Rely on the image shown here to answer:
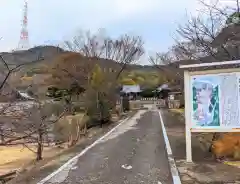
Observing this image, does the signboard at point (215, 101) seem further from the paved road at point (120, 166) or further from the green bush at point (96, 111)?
the green bush at point (96, 111)

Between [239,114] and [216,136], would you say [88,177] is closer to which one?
[239,114]

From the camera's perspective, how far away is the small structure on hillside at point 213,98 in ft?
27.6

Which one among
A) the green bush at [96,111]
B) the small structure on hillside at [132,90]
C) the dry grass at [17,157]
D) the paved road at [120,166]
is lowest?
the dry grass at [17,157]

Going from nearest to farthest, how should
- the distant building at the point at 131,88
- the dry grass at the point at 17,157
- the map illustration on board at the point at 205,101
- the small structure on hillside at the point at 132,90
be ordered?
the map illustration on board at the point at 205,101 → the dry grass at the point at 17,157 → the distant building at the point at 131,88 → the small structure on hillside at the point at 132,90

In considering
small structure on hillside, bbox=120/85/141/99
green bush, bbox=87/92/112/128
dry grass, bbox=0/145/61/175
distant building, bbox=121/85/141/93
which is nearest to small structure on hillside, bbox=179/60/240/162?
dry grass, bbox=0/145/61/175

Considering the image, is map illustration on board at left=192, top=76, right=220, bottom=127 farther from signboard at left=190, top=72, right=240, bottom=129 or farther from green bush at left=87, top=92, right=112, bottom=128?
green bush at left=87, top=92, right=112, bottom=128

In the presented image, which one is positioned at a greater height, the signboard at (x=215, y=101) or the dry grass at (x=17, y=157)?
the signboard at (x=215, y=101)

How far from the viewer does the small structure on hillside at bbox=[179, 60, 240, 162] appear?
840 centimetres

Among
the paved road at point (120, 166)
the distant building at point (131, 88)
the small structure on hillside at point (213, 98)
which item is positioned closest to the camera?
the paved road at point (120, 166)

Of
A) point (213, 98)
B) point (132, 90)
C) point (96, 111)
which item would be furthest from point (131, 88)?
point (213, 98)

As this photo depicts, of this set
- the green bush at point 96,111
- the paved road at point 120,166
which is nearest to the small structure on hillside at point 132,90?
the green bush at point 96,111

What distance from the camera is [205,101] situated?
8.77 meters

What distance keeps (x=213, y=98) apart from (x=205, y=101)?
0.22 m

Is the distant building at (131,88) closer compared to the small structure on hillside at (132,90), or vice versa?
the distant building at (131,88)
